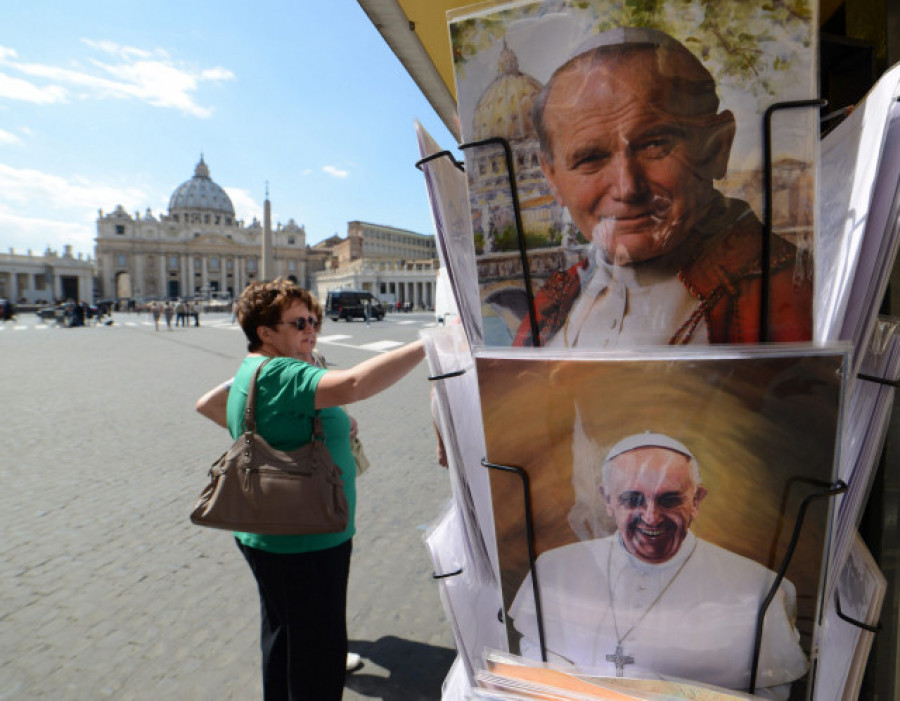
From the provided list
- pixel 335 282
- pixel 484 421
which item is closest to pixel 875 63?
pixel 484 421

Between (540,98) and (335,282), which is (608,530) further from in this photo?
(335,282)

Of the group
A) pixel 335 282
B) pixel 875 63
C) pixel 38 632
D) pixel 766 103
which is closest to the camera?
pixel 766 103

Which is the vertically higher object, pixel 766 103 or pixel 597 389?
pixel 766 103

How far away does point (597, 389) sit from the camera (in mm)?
643

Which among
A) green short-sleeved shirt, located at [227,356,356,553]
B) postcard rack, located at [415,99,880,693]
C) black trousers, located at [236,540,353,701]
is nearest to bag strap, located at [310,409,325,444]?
green short-sleeved shirt, located at [227,356,356,553]

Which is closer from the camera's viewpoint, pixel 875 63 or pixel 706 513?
pixel 706 513

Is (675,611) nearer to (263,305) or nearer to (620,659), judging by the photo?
(620,659)

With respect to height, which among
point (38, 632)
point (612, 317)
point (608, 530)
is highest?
point (612, 317)

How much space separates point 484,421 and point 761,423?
0.31 metres

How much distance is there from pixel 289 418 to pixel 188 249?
102 metres

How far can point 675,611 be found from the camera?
690 millimetres

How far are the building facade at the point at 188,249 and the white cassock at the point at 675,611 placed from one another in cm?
8840

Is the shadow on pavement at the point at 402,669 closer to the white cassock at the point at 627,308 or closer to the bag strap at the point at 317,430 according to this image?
the bag strap at the point at 317,430

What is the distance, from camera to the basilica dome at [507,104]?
657 mm
